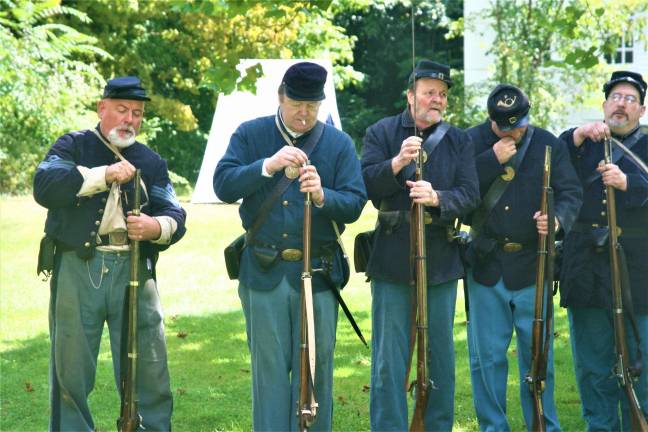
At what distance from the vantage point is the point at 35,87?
64.5ft

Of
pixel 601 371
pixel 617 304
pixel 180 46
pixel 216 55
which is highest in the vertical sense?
pixel 180 46

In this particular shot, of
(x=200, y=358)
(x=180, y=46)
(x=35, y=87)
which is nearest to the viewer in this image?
(x=200, y=358)

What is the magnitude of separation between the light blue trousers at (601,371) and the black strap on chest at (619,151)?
32.3 inches

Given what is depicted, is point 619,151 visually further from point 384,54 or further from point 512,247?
point 384,54

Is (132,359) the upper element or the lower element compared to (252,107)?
lower

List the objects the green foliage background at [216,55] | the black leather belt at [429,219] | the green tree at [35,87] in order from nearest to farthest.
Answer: the black leather belt at [429,219] < the green tree at [35,87] < the green foliage background at [216,55]

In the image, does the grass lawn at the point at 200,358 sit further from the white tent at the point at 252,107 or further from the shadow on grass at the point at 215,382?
the white tent at the point at 252,107

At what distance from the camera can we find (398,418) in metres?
6.13

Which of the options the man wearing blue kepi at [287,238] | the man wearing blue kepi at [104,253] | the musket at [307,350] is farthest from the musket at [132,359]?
the musket at [307,350]

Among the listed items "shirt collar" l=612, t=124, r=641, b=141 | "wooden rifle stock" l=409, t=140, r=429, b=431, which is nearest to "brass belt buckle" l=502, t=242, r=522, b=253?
"wooden rifle stock" l=409, t=140, r=429, b=431

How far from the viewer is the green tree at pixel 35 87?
1792cm

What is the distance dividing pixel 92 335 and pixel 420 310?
6.07 feet

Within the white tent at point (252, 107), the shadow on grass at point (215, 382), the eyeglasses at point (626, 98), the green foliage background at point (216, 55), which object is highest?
the green foliage background at point (216, 55)

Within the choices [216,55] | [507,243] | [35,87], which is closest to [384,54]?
[216,55]
